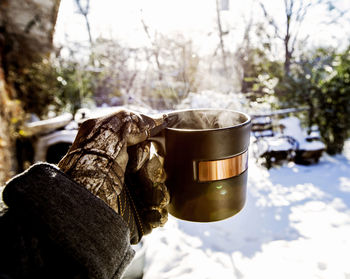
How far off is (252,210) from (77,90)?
21.0ft

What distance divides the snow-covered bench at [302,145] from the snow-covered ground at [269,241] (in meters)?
1.02

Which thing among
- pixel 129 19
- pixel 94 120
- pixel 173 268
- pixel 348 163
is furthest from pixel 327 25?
pixel 94 120

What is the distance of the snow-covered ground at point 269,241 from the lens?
6.04 ft

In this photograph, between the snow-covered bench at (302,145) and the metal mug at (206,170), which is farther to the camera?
the snow-covered bench at (302,145)

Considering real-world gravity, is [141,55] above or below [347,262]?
above

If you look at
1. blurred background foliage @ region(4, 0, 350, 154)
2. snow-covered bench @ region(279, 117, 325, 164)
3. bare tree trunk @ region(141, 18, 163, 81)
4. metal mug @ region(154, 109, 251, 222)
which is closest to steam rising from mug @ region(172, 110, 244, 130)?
metal mug @ region(154, 109, 251, 222)

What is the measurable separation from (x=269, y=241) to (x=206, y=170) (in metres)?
2.04

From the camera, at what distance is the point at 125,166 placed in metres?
0.66

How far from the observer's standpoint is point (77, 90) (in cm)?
716

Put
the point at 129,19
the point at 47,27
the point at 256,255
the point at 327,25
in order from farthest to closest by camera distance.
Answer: the point at 327,25
the point at 47,27
the point at 256,255
the point at 129,19

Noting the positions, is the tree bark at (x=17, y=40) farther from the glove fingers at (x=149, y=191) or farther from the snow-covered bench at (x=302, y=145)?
the snow-covered bench at (x=302, y=145)

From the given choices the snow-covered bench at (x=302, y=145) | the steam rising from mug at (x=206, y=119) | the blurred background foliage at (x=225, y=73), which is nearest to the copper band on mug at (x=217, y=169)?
the steam rising from mug at (x=206, y=119)

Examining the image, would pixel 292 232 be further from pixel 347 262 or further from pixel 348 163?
pixel 348 163

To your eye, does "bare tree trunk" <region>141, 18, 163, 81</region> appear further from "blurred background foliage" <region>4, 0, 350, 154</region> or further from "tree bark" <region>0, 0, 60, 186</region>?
"tree bark" <region>0, 0, 60, 186</region>
